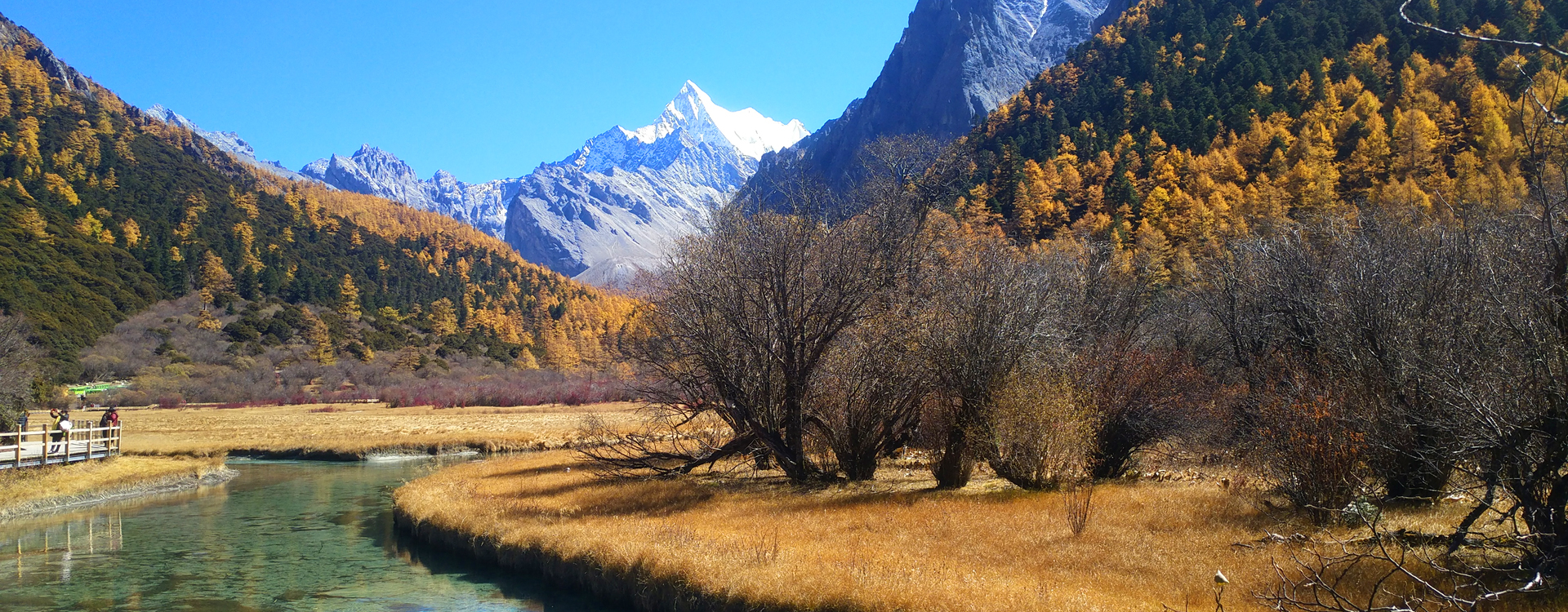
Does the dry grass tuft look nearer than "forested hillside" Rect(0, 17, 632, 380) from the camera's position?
Yes

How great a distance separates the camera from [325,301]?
129625 mm

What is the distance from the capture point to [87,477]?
30.5m

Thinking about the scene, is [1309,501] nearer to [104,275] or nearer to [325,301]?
[104,275]

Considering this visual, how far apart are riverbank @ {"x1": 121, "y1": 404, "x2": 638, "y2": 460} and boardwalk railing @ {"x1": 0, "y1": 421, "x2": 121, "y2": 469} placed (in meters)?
5.14

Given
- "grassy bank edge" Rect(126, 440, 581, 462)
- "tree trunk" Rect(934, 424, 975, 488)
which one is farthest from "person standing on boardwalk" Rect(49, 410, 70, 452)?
"tree trunk" Rect(934, 424, 975, 488)

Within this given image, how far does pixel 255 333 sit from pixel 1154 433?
116 meters

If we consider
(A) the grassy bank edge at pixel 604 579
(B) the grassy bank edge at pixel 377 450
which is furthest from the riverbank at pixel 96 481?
(A) the grassy bank edge at pixel 604 579

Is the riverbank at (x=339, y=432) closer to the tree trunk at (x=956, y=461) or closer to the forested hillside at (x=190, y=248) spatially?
the tree trunk at (x=956, y=461)

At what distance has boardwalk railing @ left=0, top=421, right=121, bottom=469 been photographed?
2880 centimetres

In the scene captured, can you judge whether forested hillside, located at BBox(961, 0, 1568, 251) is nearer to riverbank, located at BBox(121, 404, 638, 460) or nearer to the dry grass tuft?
riverbank, located at BBox(121, 404, 638, 460)

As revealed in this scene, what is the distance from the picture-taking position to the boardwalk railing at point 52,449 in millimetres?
28797

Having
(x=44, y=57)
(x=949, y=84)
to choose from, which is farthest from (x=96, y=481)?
(x=44, y=57)

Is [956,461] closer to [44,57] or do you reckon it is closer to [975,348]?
[975,348]

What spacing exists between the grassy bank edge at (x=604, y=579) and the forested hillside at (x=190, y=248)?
8276cm
